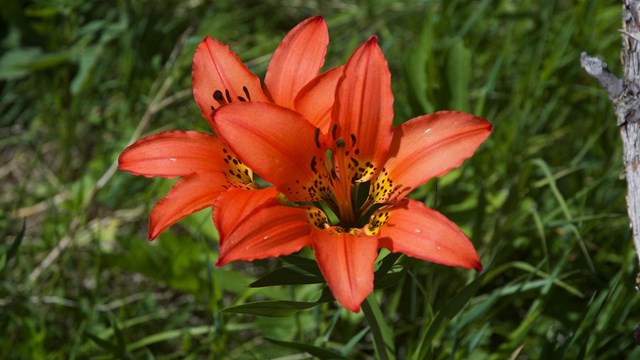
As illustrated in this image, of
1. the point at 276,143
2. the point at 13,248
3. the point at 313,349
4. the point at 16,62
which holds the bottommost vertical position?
the point at 16,62

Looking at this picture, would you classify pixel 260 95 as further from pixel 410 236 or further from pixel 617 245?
pixel 617 245

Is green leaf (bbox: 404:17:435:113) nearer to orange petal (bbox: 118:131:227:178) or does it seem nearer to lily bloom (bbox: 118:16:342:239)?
lily bloom (bbox: 118:16:342:239)

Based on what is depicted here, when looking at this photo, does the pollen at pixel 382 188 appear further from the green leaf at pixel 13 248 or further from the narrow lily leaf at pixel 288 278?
the green leaf at pixel 13 248

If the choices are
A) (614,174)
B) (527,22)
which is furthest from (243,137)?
(527,22)

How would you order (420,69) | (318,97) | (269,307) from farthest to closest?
(420,69), (318,97), (269,307)

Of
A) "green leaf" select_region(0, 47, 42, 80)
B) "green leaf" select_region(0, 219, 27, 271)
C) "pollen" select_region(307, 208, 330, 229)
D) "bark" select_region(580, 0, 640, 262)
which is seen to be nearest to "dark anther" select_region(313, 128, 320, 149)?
"pollen" select_region(307, 208, 330, 229)

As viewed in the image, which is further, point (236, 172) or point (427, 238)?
point (236, 172)

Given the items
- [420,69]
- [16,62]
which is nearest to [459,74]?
[420,69]

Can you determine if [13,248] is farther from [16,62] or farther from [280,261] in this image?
[16,62]
